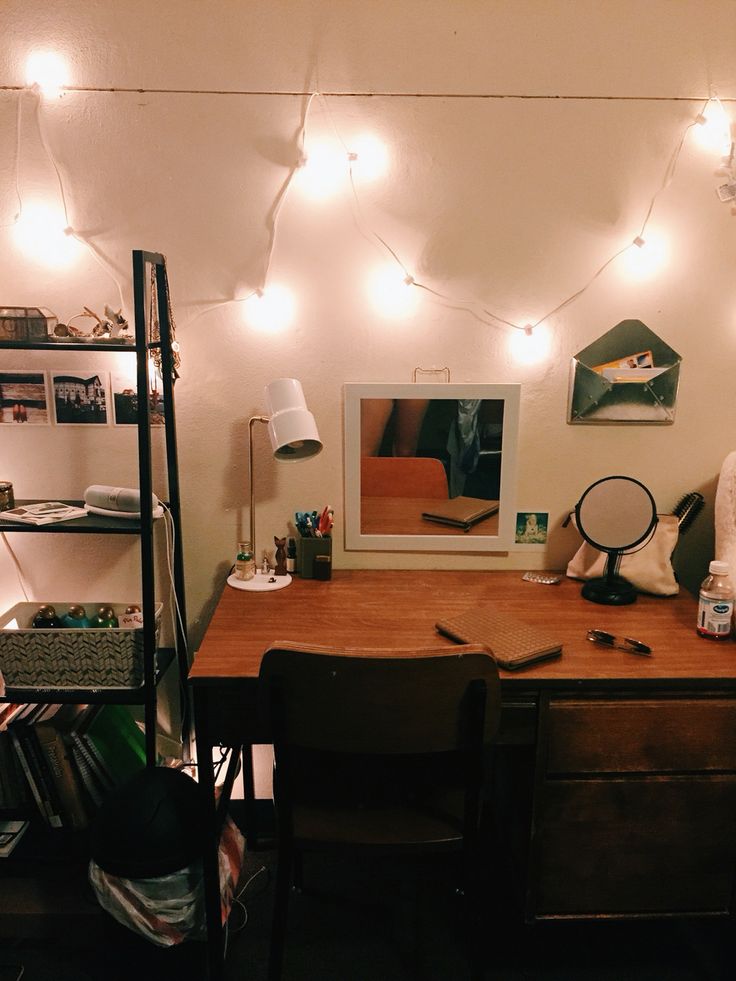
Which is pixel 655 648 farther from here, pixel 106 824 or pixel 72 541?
pixel 72 541

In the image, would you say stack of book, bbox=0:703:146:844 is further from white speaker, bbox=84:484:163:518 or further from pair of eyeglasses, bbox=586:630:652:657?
pair of eyeglasses, bbox=586:630:652:657

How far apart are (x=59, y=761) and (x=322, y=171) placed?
178cm

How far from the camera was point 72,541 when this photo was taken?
207 centimetres

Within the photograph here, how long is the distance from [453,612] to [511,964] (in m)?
0.88

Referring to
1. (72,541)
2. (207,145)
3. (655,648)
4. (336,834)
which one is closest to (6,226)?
(207,145)

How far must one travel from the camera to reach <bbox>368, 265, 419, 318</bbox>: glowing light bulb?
1.91 metres

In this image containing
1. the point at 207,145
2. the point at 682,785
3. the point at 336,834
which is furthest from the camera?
the point at 207,145

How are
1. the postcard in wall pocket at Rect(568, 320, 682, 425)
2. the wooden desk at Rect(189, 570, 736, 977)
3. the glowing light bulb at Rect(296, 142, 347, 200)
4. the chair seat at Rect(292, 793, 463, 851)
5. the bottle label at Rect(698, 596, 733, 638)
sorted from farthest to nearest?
1. the postcard in wall pocket at Rect(568, 320, 682, 425)
2. the glowing light bulb at Rect(296, 142, 347, 200)
3. the bottle label at Rect(698, 596, 733, 638)
4. the wooden desk at Rect(189, 570, 736, 977)
5. the chair seat at Rect(292, 793, 463, 851)

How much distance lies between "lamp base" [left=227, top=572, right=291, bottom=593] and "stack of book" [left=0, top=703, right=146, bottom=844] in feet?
1.81

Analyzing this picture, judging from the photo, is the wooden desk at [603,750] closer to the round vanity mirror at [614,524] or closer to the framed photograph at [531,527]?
the round vanity mirror at [614,524]

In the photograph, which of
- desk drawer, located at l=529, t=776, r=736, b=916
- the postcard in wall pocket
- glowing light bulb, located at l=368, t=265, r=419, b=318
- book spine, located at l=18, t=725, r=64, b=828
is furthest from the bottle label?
book spine, located at l=18, t=725, r=64, b=828

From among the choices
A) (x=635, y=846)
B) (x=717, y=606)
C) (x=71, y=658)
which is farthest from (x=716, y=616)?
(x=71, y=658)

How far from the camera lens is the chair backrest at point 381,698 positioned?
1250 mm

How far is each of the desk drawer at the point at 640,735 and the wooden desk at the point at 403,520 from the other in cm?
66
